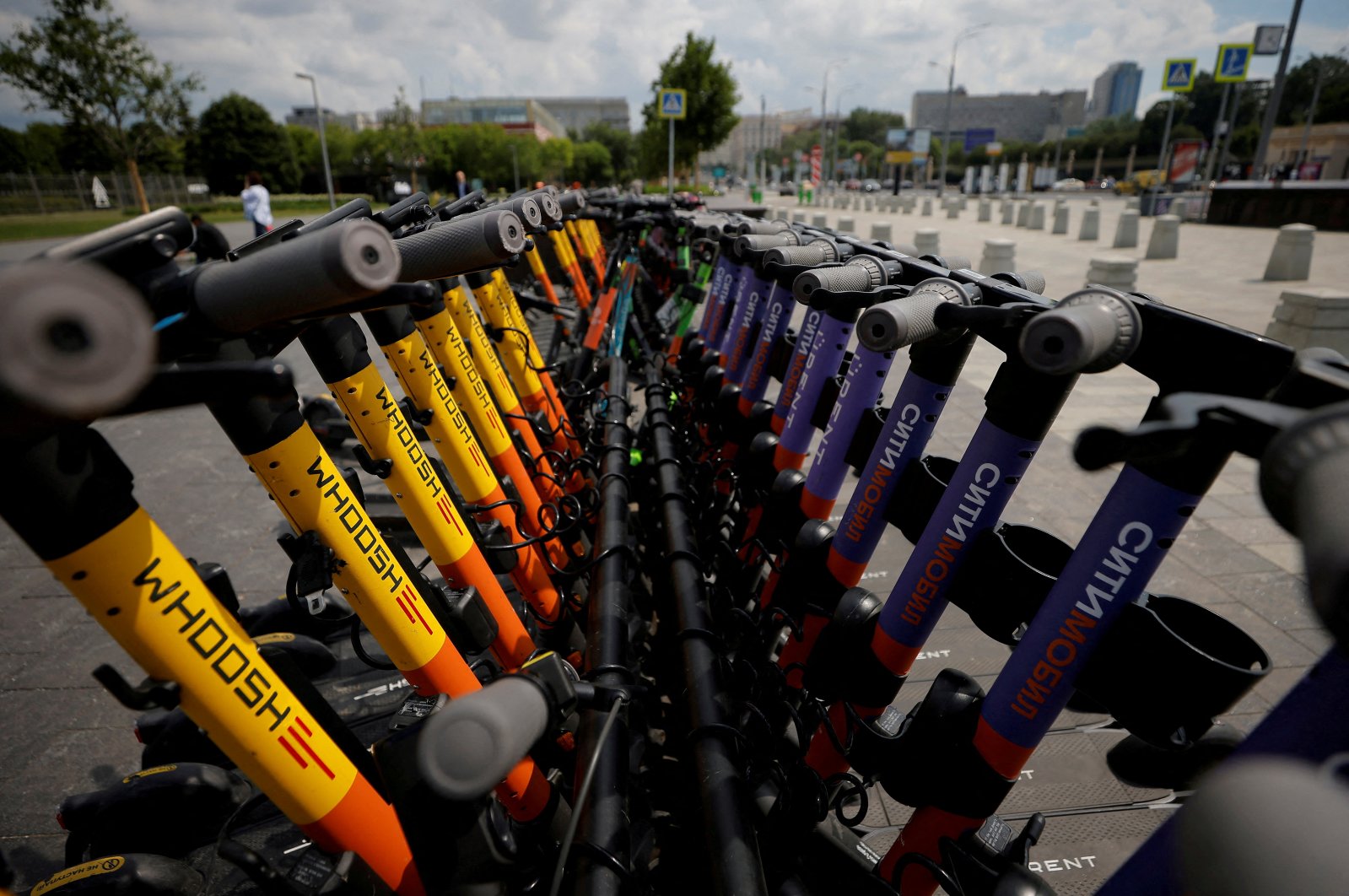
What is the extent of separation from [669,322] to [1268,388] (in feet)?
14.8

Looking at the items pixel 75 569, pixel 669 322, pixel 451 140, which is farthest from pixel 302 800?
pixel 451 140

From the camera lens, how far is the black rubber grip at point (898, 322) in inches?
51.6

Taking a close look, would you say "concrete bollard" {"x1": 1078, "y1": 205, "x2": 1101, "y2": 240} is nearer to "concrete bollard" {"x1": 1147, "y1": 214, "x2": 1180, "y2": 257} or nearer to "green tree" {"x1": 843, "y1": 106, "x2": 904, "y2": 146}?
"concrete bollard" {"x1": 1147, "y1": 214, "x2": 1180, "y2": 257}

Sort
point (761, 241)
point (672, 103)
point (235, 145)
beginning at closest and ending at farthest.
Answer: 1. point (761, 241)
2. point (672, 103)
3. point (235, 145)

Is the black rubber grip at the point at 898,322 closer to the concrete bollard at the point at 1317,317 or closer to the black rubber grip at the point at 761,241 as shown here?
the black rubber grip at the point at 761,241

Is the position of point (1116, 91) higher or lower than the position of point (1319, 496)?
higher

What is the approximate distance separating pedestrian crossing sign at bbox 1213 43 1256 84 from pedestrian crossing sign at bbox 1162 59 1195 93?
107 inches

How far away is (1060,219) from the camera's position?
768 inches

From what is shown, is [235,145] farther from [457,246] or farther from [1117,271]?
[457,246]

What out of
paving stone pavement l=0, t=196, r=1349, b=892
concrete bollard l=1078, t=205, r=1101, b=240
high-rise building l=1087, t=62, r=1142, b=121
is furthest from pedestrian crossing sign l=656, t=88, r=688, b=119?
high-rise building l=1087, t=62, r=1142, b=121

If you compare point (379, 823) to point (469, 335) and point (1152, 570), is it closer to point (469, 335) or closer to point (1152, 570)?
point (1152, 570)

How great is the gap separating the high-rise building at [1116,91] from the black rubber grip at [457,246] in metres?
183

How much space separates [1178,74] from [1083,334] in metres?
30.8

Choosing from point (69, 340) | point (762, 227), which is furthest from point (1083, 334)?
point (762, 227)
